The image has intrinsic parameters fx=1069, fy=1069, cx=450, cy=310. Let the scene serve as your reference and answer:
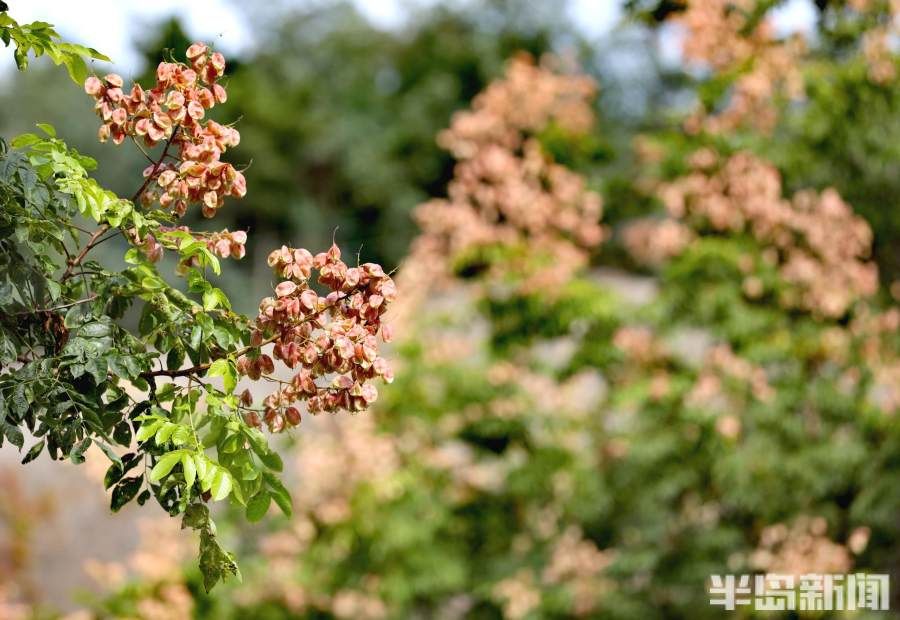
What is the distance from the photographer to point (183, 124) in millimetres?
1797

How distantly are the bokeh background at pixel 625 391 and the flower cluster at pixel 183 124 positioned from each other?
289cm

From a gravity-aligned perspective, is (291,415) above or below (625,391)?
below

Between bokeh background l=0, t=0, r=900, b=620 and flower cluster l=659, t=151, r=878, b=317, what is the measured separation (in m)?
0.01

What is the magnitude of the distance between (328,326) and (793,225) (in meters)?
4.02

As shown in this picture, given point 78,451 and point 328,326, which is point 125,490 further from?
point 328,326

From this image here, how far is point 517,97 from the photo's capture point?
20.5ft

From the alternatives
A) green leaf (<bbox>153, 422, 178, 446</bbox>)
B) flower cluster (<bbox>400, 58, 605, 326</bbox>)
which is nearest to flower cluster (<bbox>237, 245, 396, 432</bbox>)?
green leaf (<bbox>153, 422, 178, 446</bbox>)

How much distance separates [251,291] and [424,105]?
3610 mm

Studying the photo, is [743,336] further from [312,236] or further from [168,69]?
[312,236]

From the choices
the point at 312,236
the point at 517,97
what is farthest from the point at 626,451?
the point at 312,236

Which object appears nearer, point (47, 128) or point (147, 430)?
point (147, 430)

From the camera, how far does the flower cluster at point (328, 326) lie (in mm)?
1700

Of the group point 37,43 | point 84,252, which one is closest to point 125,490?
point 84,252

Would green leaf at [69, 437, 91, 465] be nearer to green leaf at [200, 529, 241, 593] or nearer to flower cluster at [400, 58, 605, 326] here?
green leaf at [200, 529, 241, 593]
